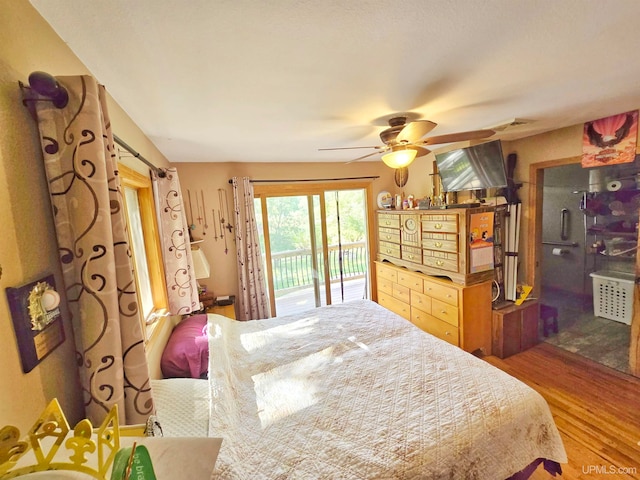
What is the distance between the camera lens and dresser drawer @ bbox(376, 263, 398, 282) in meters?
3.71

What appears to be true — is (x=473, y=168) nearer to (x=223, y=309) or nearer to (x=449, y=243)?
(x=449, y=243)

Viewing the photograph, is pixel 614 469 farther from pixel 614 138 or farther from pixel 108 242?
pixel 108 242

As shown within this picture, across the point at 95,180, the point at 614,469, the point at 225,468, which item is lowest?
the point at 614,469

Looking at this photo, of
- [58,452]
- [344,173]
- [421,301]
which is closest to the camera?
[58,452]

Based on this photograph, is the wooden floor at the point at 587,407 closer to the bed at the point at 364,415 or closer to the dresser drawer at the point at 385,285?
the bed at the point at 364,415

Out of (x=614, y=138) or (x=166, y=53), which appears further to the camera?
(x=614, y=138)

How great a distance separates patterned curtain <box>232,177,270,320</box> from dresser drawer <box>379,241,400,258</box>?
5.84 ft

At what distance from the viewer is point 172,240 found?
7.52ft

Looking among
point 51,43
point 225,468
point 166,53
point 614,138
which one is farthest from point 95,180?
point 614,138

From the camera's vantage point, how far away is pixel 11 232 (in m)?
0.64

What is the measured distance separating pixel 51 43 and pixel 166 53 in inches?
13.5

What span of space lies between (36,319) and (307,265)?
3.58m

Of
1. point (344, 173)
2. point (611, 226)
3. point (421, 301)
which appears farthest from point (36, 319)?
point (611, 226)

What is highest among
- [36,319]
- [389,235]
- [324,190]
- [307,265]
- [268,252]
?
[324,190]
